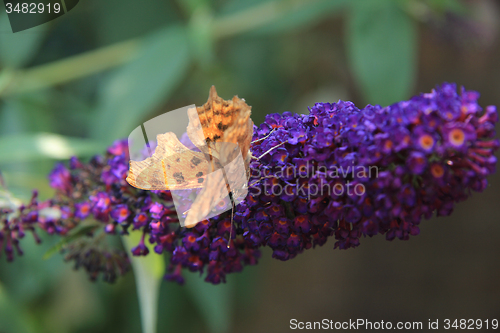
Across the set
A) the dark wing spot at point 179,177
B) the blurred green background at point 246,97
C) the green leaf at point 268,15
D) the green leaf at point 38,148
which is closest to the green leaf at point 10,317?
the blurred green background at point 246,97

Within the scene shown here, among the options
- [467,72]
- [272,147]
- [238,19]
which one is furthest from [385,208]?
[467,72]

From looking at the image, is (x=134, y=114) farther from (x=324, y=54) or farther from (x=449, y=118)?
(x=324, y=54)

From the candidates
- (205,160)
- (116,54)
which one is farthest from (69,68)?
(205,160)

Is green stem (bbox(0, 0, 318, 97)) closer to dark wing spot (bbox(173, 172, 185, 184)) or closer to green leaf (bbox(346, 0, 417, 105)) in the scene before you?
green leaf (bbox(346, 0, 417, 105))

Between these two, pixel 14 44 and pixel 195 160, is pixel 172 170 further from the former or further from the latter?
pixel 14 44

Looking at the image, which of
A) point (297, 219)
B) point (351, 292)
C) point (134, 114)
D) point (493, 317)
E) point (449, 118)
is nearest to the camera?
point (449, 118)

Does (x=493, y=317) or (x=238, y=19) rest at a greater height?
(x=238, y=19)
